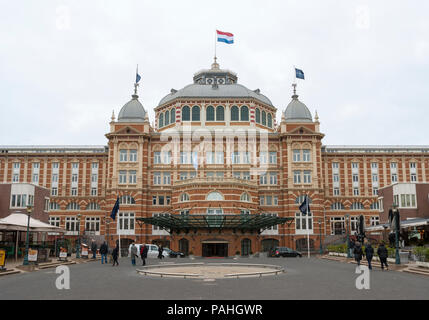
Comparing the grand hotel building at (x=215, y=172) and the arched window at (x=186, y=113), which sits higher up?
the arched window at (x=186, y=113)

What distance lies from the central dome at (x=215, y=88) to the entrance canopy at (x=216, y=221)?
24965 mm

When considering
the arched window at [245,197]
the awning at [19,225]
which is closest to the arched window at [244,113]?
the arched window at [245,197]

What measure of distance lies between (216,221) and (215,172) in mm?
15067

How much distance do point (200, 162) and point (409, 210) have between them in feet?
102

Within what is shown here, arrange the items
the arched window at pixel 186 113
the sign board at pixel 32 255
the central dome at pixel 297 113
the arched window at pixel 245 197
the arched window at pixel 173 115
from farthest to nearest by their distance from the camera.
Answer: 1. the arched window at pixel 173 115
2. the arched window at pixel 186 113
3. the central dome at pixel 297 113
4. the arched window at pixel 245 197
5. the sign board at pixel 32 255

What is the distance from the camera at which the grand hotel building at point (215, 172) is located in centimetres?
6309

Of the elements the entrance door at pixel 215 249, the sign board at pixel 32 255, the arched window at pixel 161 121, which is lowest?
the entrance door at pixel 215 249

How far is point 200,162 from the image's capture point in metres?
70.3

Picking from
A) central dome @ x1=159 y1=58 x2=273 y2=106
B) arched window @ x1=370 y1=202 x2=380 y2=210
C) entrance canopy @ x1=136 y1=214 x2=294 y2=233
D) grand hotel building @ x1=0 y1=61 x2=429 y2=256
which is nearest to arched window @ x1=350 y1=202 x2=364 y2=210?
grand hotel building @ x1=0 y1=61 x2=429 y2=256

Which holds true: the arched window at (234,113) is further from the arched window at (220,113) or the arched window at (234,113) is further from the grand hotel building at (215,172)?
the arched window at (220,113)

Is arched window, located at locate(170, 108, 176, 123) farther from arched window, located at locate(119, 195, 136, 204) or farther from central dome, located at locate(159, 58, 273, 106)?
arched window, located at locate(119, 195, 136, 204)

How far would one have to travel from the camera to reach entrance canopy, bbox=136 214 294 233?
53938 mm

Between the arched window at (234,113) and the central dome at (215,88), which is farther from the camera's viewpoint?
the central dome at (215,88)
